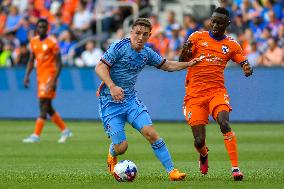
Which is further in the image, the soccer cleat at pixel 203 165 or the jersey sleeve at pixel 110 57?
the soccer cleat at pixel 203 165

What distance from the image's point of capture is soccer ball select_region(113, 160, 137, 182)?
12422 mm

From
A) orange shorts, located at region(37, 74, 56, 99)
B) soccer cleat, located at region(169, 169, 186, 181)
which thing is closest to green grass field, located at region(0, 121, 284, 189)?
soccer cleat, located at region(169, 169, 186, 181)

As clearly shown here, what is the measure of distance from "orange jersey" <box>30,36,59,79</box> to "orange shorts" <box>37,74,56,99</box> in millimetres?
88

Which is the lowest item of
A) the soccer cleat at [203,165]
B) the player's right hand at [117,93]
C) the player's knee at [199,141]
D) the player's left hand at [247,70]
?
the soccer cleat at [203,165]

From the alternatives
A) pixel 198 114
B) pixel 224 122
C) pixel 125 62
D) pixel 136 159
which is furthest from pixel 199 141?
pixel 136 159

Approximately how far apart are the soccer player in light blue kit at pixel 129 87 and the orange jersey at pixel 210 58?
1.91ft

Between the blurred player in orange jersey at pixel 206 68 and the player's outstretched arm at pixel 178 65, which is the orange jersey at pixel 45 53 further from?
the player's outstretched arm at pixel 178 65

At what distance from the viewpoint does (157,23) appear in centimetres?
3052

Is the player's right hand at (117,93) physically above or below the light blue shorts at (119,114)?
above

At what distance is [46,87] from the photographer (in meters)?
20.3

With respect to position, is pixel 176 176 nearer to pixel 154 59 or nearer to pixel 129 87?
pixel 129 87

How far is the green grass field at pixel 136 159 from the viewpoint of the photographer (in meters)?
12.2

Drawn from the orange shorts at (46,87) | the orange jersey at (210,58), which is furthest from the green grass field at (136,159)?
the orange jersey at (210,58)

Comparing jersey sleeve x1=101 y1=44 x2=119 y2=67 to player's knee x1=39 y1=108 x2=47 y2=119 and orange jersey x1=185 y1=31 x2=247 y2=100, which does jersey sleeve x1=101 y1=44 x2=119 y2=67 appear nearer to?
orange jersey x1=185 y1=31 x2=247 y2=100
